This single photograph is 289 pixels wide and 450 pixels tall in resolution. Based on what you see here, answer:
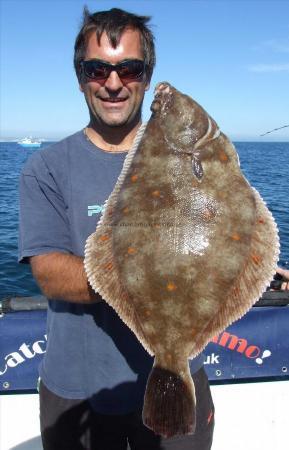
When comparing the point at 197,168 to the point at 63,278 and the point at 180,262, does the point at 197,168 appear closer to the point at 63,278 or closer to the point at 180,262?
the point at 180,262

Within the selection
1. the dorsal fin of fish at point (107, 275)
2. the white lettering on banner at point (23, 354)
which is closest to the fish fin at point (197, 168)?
the dorsal fin of fish at point (107, 275)

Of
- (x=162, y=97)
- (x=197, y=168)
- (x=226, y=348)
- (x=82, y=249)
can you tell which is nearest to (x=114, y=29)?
(x=162, y=97)

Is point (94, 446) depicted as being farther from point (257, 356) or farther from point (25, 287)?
point (25, 287)

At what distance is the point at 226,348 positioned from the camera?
4457 mm

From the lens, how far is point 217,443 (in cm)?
416

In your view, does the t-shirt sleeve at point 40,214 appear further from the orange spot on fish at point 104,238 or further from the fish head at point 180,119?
the fish head at point 180,119

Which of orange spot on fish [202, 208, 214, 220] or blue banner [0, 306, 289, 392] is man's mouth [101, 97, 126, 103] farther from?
blue banner [0, 306, 289, 392]

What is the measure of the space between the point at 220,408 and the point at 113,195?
3.12 meters

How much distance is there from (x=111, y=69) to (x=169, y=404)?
1.86 metres

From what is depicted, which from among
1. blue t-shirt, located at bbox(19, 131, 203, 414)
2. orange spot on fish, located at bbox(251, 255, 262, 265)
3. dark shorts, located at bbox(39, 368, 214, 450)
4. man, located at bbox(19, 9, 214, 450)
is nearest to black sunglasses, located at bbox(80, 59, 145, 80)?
man, located at bbox(19, 9, 214, 450)

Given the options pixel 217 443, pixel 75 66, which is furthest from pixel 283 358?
pixel 75 66

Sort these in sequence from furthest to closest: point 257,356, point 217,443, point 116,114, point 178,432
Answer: point 257,356, point 217,443, point 116,114, point 178,432

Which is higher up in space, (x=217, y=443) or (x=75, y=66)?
(x=75, y=66)

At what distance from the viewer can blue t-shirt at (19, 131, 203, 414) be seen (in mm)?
2553
